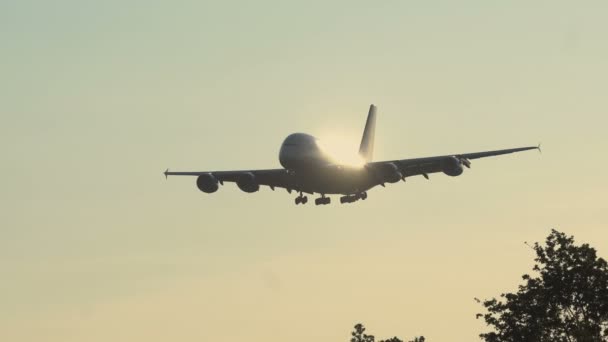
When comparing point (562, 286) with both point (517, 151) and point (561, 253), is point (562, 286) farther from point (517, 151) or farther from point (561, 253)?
point (517, 151)

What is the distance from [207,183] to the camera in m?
101

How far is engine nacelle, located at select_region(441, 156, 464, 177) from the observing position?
9400cm

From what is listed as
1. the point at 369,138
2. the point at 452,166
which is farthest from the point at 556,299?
the point at 369,138

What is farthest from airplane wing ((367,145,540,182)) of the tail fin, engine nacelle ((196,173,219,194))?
the tail fin

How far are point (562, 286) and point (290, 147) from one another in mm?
32182

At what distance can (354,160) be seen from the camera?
102250 millimetres

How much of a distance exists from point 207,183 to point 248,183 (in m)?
3.49

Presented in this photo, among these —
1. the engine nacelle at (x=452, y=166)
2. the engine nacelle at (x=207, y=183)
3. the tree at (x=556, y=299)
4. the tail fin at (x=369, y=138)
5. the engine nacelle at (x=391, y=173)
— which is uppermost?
the tail fin at (x=369, y=138)

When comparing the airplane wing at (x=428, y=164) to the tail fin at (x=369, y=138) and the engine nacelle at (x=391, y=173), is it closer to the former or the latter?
the engine nacelle at (x=391, y=173)

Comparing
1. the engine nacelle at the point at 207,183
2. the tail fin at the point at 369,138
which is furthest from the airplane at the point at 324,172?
the tail fin at the point at 369,138

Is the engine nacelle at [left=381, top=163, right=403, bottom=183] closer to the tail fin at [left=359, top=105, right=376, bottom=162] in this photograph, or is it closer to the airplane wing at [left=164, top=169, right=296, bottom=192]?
the airplane wing at [left=164, top=169, right=296, bottom=192]

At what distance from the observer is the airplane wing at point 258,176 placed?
99.4 metres

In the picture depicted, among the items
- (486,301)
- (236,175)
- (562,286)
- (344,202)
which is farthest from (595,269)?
(236,175)

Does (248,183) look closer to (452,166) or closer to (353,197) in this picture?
(353,197)
